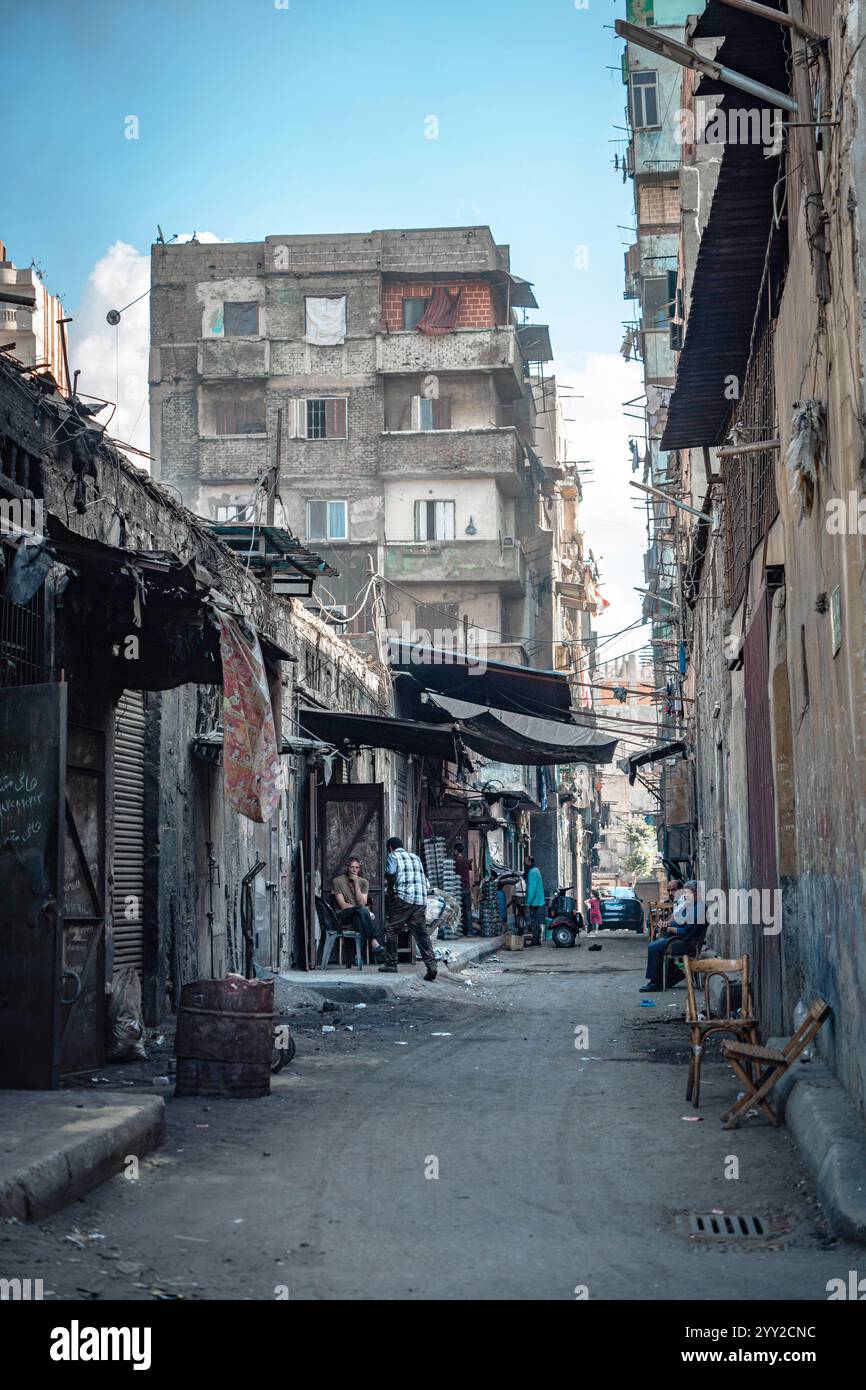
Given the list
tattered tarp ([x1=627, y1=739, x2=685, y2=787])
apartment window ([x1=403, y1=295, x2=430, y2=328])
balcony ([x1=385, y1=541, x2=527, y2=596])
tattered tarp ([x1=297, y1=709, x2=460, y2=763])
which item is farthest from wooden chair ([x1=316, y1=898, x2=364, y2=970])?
apartment window ([x1=403, y1=295, x2=430, y2=328])

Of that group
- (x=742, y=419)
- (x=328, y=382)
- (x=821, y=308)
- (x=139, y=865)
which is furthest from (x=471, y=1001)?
(x=328, y=382)

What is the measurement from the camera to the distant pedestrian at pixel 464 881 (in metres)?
31.4

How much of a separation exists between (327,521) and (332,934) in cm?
2348

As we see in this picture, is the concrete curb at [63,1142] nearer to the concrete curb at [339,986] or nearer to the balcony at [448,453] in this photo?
the concrete curb at [339,986]

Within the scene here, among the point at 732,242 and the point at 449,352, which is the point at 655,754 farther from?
the point at 732,242

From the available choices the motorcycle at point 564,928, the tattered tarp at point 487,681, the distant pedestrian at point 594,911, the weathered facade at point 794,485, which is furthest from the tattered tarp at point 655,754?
the weathered facade at point 794,485

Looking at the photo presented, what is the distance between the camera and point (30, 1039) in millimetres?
8227

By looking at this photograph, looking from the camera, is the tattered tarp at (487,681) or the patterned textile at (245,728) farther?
the tattered tarp at (487,681)

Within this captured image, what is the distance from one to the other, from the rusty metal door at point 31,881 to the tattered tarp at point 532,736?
1400 cm

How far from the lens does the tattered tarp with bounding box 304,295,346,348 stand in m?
40.9

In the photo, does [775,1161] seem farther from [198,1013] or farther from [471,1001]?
[471,1001]

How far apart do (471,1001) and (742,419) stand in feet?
24.8

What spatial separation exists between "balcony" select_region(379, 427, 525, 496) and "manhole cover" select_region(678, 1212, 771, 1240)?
35710 millimetres

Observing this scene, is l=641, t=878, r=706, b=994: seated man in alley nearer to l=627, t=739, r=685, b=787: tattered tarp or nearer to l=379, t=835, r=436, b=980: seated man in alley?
→ l=379, t=835, r=436, b=980: seated man in alley
